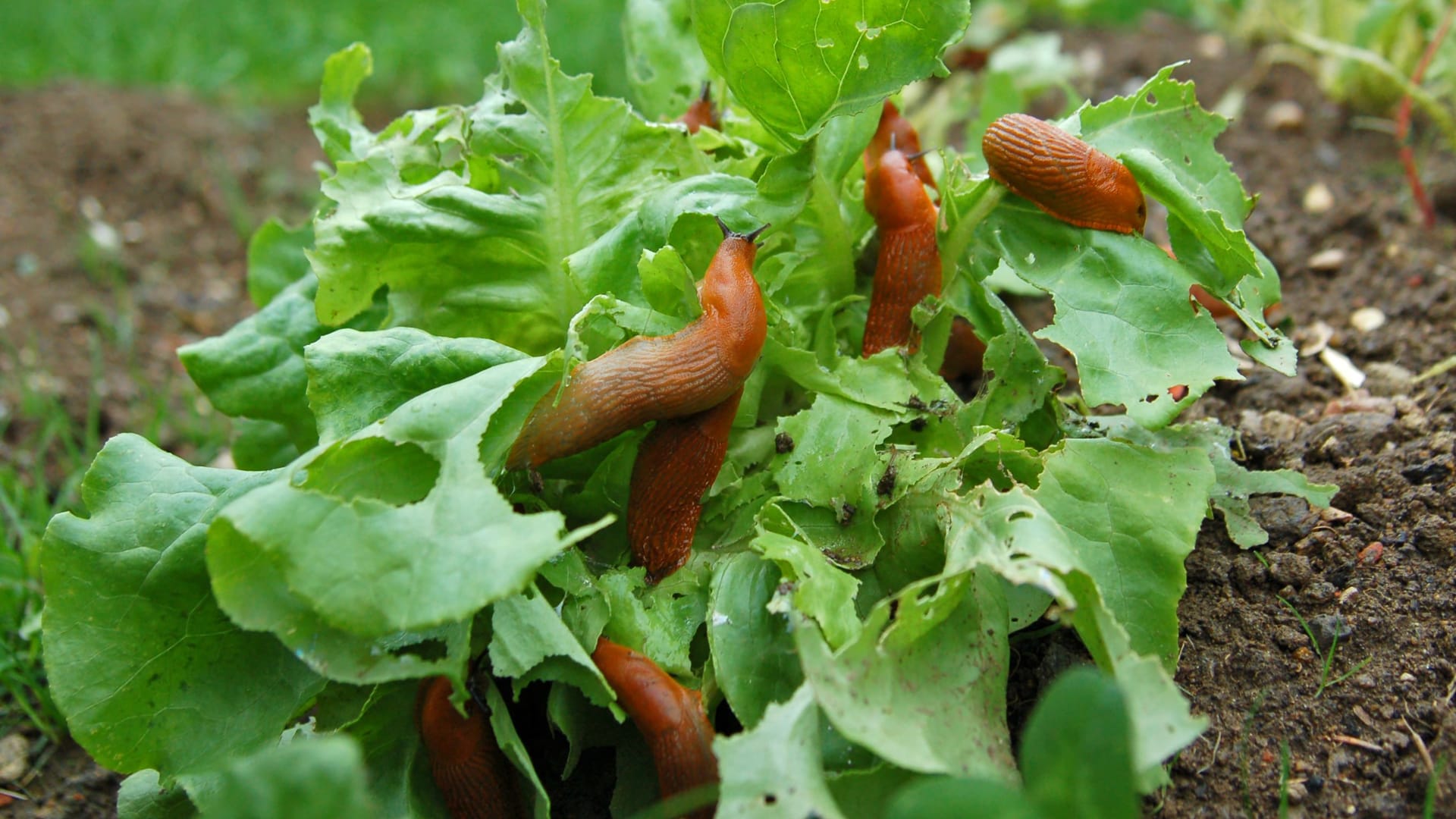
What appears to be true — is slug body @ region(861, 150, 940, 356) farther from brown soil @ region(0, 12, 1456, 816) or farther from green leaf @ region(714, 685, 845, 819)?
green leaf @ region(714, 685, 845, 819)

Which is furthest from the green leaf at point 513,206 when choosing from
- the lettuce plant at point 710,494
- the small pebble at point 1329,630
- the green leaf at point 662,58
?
the small pebble at point 1329,630

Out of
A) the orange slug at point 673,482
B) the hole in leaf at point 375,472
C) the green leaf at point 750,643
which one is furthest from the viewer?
the orange slug at point 673,482

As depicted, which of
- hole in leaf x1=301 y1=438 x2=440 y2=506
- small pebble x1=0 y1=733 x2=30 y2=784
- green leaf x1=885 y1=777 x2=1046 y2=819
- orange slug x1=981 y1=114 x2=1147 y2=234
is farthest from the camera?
small pebble x1=0 y1=733 x2=30 y2=784

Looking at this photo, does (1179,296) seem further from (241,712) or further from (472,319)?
(241,712)

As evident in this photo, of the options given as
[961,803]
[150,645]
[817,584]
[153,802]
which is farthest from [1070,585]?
[153,802]

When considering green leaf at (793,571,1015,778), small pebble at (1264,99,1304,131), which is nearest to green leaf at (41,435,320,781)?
green leaf at (793,571,1015,778)

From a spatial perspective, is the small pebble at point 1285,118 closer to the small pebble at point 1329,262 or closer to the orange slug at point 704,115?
the small pebble at point 1329,262

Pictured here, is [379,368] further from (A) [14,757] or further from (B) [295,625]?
(A) [14,757]

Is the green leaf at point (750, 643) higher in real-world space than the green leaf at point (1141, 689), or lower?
lower
